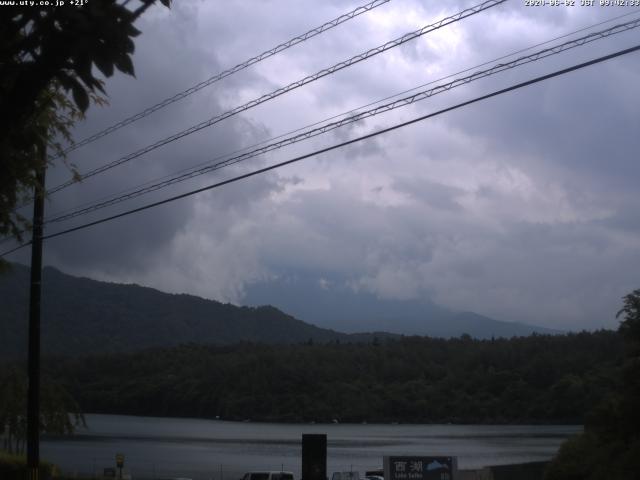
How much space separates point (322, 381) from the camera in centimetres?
14000

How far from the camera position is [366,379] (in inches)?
5453

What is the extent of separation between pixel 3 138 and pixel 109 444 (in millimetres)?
98168

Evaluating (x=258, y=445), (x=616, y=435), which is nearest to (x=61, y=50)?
(x=616, y=435)

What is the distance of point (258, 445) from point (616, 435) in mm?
71215

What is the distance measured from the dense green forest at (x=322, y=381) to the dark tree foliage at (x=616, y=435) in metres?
67.1

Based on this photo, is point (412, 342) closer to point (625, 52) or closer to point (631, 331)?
point (631, 331)

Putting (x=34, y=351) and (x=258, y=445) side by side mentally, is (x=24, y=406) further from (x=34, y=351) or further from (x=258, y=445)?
(x=258, y=445)

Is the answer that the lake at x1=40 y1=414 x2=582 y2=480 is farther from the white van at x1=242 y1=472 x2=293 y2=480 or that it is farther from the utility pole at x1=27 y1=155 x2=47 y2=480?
the utility pole at x1=27 y1=155 x2=47 y2=480

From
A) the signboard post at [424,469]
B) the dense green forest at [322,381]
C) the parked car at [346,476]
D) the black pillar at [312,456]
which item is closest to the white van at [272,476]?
the parked car at [346,476]

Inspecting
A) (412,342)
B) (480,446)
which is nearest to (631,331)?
(480,446)

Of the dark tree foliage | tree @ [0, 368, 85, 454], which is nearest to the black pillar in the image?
the dark tree foliage

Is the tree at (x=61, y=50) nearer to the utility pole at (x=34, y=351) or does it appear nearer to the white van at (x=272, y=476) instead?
the utility pole at (x=34, y=351)

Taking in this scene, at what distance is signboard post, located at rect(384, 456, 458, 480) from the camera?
2086 cm

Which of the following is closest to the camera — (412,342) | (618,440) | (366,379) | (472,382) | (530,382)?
(618,440)
